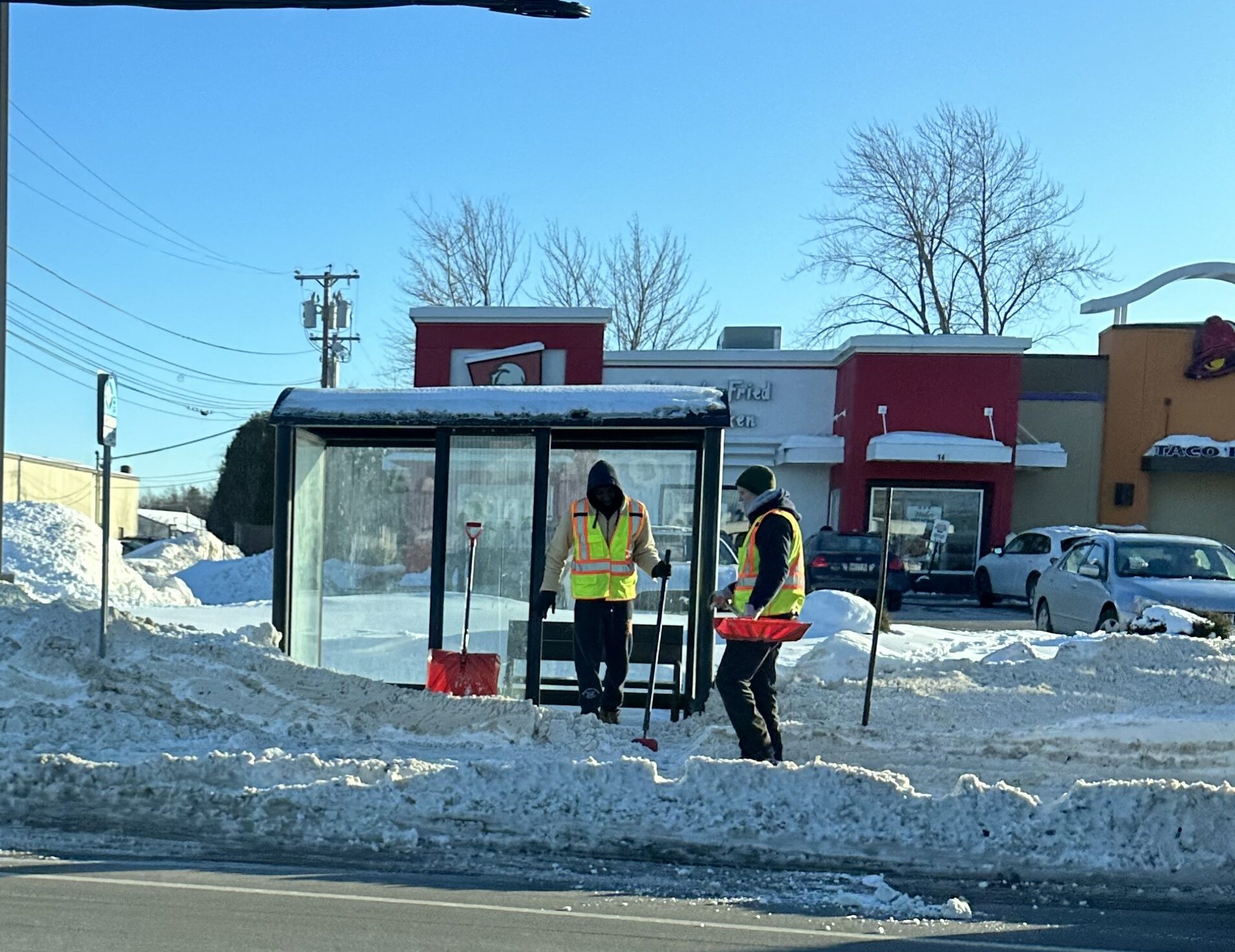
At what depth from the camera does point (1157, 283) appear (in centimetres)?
2762

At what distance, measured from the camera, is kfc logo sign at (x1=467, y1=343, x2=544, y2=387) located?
2347 centimetres

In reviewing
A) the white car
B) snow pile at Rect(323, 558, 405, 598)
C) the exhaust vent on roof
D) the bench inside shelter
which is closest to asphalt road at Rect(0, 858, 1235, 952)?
the bench inside shelter

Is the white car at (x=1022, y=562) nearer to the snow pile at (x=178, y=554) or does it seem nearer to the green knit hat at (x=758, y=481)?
the green knit hat at (x=758, y=481)

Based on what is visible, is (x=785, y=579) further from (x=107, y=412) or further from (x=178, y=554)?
(x=178, y=554)

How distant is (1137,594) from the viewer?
1310cm

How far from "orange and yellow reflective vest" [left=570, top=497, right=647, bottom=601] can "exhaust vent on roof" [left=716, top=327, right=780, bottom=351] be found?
64.2ft

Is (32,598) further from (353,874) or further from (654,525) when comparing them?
(353,874)

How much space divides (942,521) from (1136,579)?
1073 centimetres

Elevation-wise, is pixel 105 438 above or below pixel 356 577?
above

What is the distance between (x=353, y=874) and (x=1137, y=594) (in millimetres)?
10671

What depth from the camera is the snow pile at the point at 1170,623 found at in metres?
11.7

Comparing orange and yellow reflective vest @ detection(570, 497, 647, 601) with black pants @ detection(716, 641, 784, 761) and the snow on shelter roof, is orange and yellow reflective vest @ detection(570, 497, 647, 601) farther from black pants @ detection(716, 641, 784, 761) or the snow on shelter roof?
black pants @ detection(716, 641, 784, 761)

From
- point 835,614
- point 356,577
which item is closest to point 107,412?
point 356,577

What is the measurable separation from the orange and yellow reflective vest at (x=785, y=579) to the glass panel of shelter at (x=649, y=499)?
6.21 ft
